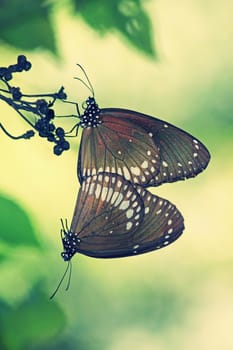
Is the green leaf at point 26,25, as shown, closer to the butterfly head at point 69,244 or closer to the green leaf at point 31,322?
the butterfly head at point 69,244

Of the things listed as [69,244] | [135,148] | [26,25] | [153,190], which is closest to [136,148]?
[135,148]

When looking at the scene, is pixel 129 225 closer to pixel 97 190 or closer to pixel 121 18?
pixel 97 190

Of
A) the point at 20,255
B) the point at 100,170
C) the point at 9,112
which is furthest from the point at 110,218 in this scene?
the point at 9,112

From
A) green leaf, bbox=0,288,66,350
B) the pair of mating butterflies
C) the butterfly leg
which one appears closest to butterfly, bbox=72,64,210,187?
the pair of mating butterflies

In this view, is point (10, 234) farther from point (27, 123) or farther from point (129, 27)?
point (129, 27)

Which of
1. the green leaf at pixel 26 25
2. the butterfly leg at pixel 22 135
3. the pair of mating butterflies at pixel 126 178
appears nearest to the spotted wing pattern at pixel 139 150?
the pair of mating butterflies at pixel 126 178

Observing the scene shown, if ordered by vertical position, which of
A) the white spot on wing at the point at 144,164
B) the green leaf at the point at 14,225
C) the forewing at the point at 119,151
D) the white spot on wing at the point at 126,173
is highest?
the forewing at the point at 119,151
